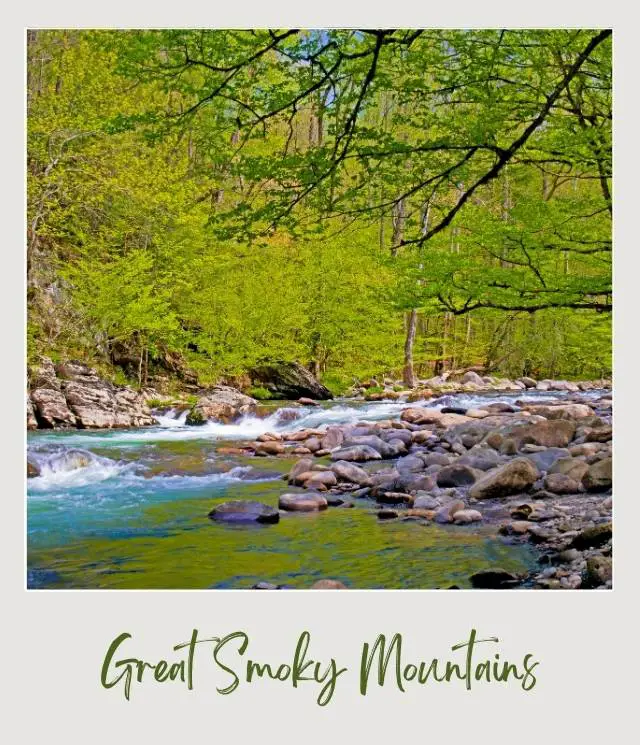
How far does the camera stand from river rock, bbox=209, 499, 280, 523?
3705mm

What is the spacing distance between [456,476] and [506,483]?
40cm

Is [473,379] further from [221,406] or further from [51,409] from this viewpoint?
[51,409]

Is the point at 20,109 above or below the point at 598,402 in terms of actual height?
above

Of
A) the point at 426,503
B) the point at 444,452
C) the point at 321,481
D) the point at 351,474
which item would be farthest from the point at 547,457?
the point at 321,481

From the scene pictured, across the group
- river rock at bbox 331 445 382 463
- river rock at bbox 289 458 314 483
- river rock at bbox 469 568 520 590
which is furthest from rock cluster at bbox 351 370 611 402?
river rock at bbox 469 568 520 590

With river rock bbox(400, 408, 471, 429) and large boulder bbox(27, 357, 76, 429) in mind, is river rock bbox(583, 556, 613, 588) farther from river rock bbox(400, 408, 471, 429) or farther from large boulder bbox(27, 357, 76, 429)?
large boulder bbox(27, 357, 76, 429)

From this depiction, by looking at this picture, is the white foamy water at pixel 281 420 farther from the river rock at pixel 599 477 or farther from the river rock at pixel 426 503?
the river rock at pixel 426 503

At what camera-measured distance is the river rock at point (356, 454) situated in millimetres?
5086

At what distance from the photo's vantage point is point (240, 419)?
237 inches

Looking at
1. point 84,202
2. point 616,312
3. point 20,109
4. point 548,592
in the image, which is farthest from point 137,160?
point 548,592

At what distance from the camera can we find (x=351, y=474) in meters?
4.52

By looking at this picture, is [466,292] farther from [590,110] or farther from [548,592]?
[548,592]

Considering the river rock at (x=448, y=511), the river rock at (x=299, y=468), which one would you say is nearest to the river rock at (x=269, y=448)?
the river rock at (x=299, y=468)

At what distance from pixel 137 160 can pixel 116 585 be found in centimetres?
287
